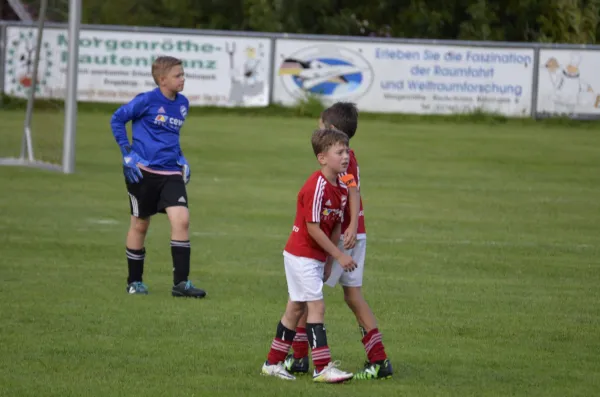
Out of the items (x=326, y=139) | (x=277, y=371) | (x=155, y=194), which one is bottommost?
(x=277, y=371)

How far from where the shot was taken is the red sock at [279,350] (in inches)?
282

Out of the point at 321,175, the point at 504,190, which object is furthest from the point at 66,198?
the point at 321,175

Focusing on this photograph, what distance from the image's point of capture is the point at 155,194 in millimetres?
9891

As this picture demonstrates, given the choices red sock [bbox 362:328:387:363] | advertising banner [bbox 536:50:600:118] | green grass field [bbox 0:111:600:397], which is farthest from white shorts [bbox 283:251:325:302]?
advertising banner [bbox 536:50:600:118]

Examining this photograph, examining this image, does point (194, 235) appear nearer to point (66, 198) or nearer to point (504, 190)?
point (66, 198)

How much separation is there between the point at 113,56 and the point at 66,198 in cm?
1305

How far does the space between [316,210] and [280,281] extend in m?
3.80

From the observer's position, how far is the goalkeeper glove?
9.79m

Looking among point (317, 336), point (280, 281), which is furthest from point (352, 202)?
point (280, 281)

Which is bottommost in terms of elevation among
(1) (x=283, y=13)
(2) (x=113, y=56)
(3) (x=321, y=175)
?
(3) (x=321, y=175)

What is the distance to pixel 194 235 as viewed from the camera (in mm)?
13336

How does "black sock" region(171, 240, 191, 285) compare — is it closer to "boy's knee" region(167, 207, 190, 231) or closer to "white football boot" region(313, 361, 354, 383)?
"boy's knee" region(167, 207, 190, 231)

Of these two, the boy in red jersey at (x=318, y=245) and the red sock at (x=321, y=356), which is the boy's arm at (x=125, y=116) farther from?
the red sock at (x=321, y=356)

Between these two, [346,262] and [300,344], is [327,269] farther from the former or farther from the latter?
[300,344]
